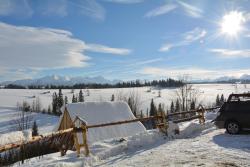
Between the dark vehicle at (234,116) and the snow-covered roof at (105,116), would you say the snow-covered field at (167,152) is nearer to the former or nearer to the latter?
the dark vehicle at (234,116)

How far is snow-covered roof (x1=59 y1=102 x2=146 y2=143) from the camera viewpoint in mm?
27219

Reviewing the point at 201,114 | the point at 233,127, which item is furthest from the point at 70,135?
the point at 201,114

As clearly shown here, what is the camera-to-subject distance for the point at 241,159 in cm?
1004

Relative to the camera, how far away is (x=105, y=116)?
29.9m

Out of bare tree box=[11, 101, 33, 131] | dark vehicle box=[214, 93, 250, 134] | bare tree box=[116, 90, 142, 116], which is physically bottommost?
bare tree box=[11, 101, 33, 131]

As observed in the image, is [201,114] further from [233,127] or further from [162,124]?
[162,124]

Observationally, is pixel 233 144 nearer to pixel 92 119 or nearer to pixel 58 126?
pixel 92 119

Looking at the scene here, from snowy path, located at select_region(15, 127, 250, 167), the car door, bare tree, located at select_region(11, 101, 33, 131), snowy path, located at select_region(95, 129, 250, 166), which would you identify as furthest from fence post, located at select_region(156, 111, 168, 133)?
bare tree, located at select_region(11, 101, 33, 131)

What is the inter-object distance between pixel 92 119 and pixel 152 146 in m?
16.3

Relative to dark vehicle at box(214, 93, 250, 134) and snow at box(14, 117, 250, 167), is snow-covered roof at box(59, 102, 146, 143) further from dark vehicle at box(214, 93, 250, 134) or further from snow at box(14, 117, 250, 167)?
snow at box(14, 117, 250, 167)

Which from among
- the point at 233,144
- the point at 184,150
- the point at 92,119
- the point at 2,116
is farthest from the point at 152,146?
the point at 2,116

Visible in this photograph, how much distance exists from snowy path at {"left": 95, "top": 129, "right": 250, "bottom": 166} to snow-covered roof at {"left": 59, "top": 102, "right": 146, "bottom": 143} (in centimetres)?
1369

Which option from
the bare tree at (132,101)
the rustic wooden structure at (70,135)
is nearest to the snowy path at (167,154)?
the rustic wooden structure at (70,135)

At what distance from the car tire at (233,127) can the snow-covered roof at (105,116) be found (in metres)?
12.2
